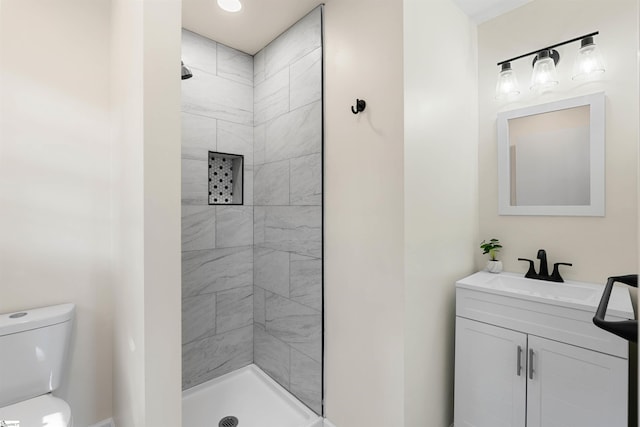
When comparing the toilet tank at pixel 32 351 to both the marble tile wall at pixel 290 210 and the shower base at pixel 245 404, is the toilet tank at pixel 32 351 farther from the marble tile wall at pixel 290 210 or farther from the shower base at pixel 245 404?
the marble tile wall at pixel 290 210

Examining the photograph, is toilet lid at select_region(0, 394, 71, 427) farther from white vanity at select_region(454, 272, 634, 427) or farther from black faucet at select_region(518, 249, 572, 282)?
black faucet at select_region(518, 249, 572, 282)

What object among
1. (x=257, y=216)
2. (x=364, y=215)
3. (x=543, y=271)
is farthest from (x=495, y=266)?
(x=257, y=216)

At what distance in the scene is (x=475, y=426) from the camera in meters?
1.52

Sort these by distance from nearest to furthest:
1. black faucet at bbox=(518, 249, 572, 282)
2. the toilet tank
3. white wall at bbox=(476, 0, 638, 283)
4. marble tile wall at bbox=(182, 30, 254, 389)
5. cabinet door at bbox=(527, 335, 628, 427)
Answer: cabinet door at bbox=(527, 335, 628, 427) < the toilet tank < white wall at bbox=(476, 0, 638, 283) < black faucet at bbox=(518, 249, 572, 282) < marble tile wall at bbox=(182, 30, 254, 389)

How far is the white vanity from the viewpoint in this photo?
1198 millimetres

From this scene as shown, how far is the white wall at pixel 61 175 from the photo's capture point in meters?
1.47

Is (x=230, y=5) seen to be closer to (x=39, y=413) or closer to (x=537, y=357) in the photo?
(x=39, y=413)

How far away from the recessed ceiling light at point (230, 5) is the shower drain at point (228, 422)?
261cm

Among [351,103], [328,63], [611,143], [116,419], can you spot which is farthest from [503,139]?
[116,419]

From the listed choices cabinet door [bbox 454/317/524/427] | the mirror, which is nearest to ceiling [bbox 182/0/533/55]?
the mirror

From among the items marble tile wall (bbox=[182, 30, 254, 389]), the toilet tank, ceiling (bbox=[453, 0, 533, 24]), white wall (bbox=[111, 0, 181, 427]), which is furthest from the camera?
marble tile wall (bbox=[182, 30, 254, 389])

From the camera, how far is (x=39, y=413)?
1245mm

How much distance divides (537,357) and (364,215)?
1029 mm

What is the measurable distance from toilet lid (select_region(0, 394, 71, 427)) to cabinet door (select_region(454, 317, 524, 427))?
184cm
